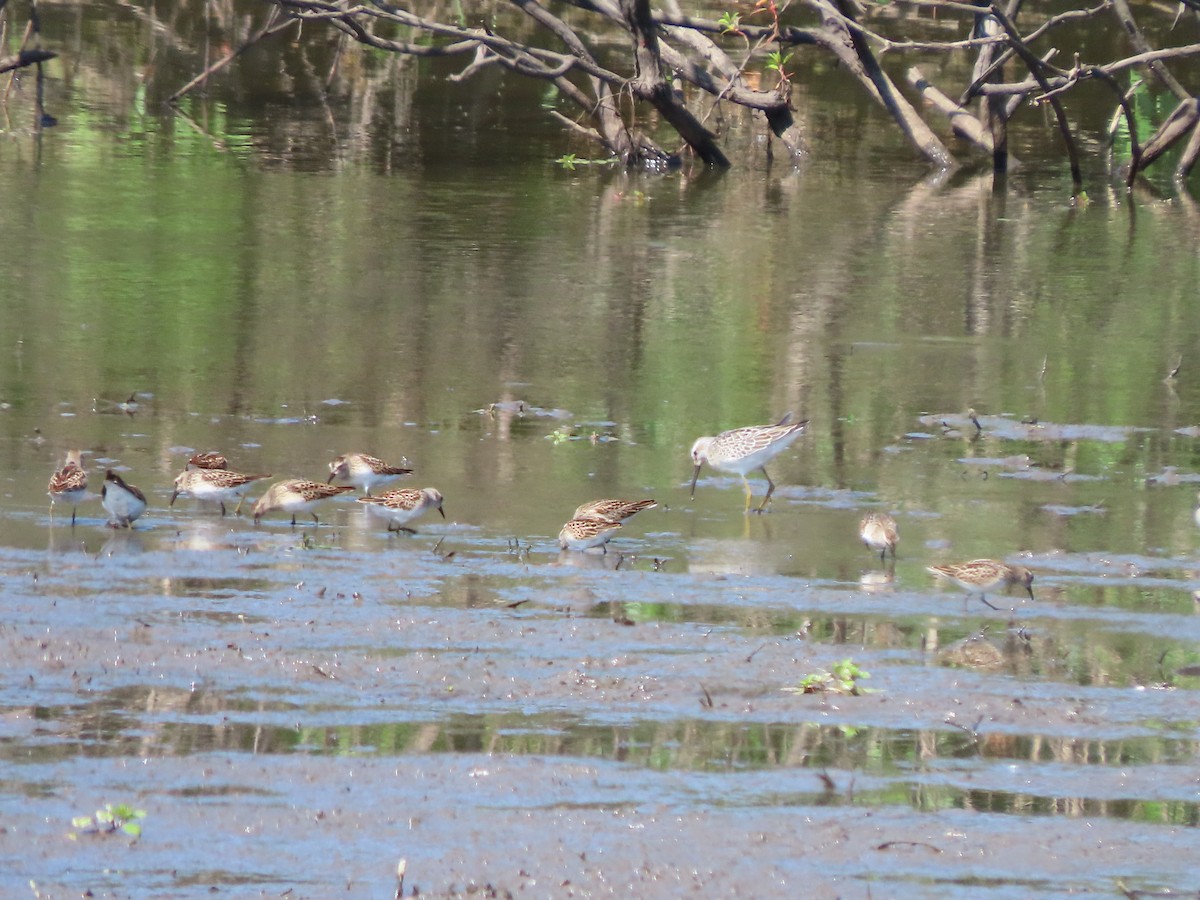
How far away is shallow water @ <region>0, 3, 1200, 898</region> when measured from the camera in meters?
5.84

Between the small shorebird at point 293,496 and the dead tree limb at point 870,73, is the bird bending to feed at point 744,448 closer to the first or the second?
the small shorebird at point 293,496

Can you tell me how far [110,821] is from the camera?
18.5ft

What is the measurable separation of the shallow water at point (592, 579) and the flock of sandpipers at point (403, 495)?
13 cm

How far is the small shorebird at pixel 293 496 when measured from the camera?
31.9 ft

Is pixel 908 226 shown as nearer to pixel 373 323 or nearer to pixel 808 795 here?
pixel 373 323

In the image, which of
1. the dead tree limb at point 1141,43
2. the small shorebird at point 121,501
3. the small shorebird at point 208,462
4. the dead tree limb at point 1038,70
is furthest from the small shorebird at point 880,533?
the dead tree limb at point 1141,43

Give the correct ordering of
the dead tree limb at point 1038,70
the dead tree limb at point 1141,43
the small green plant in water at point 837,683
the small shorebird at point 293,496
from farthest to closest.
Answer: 1. the dead tree limb at point 1141,43
2. the dead tree limb at point 1038,70
3. the small shorebird at point 293,496
4. the small green plant in water at point 837,683

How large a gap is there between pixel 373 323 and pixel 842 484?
536 centimetres

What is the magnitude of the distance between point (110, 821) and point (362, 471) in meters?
4.70

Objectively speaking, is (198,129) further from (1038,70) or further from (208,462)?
(208,462)

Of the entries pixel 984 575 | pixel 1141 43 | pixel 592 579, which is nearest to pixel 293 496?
A: pixel 592 579

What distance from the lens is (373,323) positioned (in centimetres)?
1534

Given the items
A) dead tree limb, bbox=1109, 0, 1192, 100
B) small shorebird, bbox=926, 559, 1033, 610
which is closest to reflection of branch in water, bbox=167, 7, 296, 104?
dead tree limb, bbox=1109, 0, 1192, 100

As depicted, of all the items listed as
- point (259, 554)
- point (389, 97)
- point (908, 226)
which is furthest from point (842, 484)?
point (389, 97)
